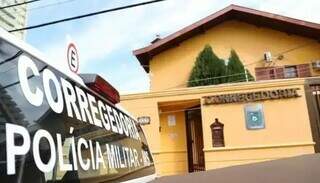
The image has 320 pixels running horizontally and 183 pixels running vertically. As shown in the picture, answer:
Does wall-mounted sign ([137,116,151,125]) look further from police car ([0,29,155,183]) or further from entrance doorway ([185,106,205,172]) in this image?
police car ([0,29,155,183])

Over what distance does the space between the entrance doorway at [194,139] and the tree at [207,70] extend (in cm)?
254

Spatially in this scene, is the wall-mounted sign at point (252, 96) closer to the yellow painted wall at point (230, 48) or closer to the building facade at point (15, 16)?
the yellow painted wall at point (230, 48)

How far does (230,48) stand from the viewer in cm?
1825

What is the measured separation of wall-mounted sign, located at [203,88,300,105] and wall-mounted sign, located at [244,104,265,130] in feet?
0.92

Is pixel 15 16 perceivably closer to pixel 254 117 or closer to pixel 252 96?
pixel 252 96

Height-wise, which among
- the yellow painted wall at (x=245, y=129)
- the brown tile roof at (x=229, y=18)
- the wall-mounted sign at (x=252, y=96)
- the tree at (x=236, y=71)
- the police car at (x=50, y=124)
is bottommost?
the police car at (x=50, y=124)

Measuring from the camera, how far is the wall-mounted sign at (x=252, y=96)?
1295cm

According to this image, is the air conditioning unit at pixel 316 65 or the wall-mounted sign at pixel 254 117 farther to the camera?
the air conditioning unit at pixel 316 65

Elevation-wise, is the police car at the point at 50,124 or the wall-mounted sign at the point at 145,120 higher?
the wall-mounted sign at the point at 145,120

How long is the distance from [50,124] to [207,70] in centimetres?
1553

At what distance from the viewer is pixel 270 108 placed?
13.0m

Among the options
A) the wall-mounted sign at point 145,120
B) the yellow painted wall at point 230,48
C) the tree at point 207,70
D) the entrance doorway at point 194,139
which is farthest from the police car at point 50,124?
the yellow painted wall at point 230,48

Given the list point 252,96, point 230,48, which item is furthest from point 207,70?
point 252,96

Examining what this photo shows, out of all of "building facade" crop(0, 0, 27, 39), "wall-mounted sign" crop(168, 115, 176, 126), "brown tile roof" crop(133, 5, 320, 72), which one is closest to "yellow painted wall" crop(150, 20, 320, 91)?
"brown tile roof" crop(133, 5, 320, 72)
